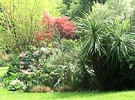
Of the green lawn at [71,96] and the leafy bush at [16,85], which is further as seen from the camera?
the leafy bush at [16,85]

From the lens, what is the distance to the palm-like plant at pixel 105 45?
12.0 meters

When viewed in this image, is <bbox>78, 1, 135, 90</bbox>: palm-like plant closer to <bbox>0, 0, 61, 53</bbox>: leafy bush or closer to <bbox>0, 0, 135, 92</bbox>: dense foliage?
<bbox>0, 0, 135, 92</bbox>: dense foliage

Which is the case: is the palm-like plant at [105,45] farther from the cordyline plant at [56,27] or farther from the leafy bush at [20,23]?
the leafy bush at [20,23]

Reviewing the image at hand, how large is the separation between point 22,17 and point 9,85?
8.79m

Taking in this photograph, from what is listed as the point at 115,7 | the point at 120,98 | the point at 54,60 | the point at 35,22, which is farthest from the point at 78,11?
the point at 120,98

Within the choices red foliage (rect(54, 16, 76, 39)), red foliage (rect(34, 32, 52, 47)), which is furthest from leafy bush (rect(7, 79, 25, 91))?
red foliage (rect(54, 16, 76, 39))

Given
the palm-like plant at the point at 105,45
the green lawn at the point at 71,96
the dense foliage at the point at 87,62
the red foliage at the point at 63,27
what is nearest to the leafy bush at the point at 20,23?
the red foliage at the point at 63,27

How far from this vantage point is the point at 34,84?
1363cm

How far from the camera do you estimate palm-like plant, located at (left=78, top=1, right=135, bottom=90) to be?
12.0 metres

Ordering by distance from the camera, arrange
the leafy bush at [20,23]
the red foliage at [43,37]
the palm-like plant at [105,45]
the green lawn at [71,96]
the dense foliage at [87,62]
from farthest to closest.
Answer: the leafy bush at [20,23], the red foliage at [43,37], the dense foliage at [87,62], the palm-like plant at [105,45], the green lawn at [71,96]

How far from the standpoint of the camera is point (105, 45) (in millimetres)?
12391

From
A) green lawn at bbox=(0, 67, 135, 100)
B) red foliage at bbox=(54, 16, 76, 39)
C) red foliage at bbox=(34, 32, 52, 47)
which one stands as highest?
red foliage at bbox=(54, 16, 76, 39)

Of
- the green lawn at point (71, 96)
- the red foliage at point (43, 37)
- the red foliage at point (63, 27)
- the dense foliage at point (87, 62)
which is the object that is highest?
the red foliage at point (63, 27)

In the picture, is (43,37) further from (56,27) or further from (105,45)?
(105,45)
